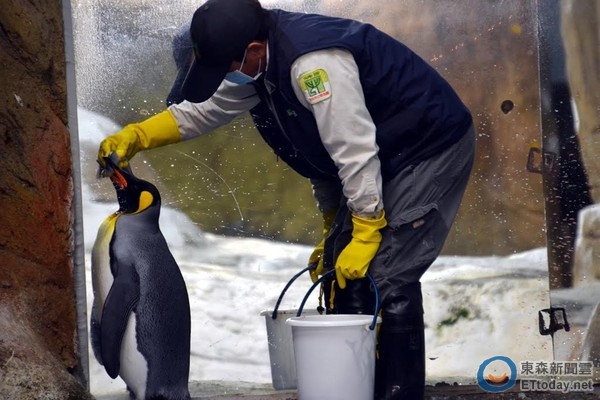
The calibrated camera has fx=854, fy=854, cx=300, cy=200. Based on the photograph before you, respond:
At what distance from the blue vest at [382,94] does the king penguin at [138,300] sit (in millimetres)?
745

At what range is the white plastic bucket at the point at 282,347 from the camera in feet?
10.8

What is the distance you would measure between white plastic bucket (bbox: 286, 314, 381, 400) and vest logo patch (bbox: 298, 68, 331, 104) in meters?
0.69

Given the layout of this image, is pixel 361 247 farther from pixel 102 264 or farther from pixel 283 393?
pixel 102 264

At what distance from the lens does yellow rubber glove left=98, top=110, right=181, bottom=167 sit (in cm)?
324

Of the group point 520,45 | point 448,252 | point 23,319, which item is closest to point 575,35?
Answer: point 520,45

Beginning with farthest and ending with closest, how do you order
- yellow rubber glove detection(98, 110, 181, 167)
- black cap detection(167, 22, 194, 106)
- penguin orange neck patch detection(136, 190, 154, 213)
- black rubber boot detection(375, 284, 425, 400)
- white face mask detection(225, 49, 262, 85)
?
1. black cap detection(167, 22, 194, 106)
2. penguin orange neck patch detection(136, 190, 154, 213)
3. yellow rubber glove detection(98, 110, 181, 167)
4. white face mask detection(225, 49, 262, 85)
5. black rubber boot detection(375, 284, 425, 400)

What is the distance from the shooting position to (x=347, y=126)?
104 inches

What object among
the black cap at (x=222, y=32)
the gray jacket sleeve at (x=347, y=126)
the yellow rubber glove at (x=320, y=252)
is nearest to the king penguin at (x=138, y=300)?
the yellow rubber glove at (x=320, y=252)

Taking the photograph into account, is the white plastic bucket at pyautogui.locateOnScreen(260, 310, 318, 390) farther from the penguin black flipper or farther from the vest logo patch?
the vest logo patch

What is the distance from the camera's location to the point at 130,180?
3279 mm

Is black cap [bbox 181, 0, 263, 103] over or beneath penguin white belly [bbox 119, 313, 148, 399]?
over

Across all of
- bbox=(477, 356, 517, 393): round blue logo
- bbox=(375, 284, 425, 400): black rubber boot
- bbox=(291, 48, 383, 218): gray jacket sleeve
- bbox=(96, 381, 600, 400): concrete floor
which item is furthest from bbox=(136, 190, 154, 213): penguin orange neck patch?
bbox=(477, 356, 517, 393): round blue logo

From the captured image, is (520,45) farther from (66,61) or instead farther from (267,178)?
(66,61)

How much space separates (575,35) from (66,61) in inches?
88.1
